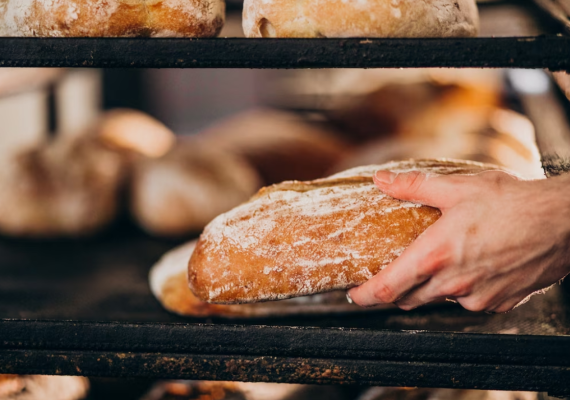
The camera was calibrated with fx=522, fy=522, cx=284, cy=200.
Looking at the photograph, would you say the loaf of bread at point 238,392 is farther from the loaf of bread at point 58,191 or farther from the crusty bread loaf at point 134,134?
the crusty bread loaf at point 134,134

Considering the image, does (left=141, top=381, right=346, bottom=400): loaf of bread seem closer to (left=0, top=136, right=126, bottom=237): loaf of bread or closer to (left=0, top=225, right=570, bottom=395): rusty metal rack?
(left=0, top=225, right=570, bottom=395): rusty metal rack

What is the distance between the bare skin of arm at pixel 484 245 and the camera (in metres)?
0.67

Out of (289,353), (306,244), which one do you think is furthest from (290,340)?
(306,244)

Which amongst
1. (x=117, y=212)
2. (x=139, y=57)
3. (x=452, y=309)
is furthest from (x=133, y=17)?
(x=117, y=212)

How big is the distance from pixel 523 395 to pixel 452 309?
0.72 ft

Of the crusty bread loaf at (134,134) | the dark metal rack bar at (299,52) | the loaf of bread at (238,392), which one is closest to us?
the dark metal rack bar at (299,52)

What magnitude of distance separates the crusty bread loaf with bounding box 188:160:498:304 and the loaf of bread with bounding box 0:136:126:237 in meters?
0.75

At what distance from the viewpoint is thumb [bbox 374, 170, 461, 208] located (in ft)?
2.31

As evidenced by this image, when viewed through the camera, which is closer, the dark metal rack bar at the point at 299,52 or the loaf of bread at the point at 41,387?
the dark metal rack bar at the point at 299,52

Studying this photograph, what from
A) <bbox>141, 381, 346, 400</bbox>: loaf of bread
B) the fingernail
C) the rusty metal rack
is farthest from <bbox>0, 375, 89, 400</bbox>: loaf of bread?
the fingernail

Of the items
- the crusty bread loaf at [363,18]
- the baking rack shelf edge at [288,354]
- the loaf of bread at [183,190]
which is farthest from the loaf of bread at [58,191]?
the crusty bread loaf at [363,18]

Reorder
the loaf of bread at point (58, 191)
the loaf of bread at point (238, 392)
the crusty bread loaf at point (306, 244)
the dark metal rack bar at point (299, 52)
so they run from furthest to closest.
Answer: the loaf of bread at point (58, 191)
the loaf of bread at point (238, 392)
the crusty bread loaf at point (306, 244)
the dark metal rack bar at point (299, 52)

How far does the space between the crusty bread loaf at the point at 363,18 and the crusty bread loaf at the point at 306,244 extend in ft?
0.72

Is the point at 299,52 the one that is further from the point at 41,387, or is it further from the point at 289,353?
the point at 41,387
